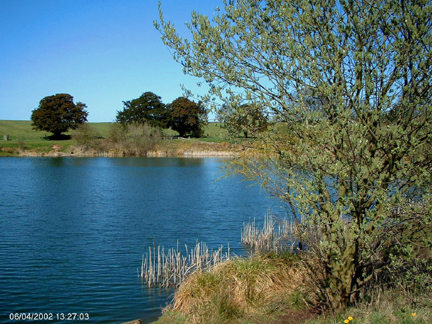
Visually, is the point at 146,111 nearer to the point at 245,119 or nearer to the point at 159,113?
the point at 159,113

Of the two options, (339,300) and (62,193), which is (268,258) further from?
(62,193)

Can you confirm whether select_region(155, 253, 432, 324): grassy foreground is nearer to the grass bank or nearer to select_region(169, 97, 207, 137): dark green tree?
the grass bank

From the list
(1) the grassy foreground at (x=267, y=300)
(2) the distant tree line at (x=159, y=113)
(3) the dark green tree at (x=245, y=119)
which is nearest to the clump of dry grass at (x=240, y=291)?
(1) the grassy foreground at (x=267, y=300)

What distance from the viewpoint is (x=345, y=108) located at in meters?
6.85

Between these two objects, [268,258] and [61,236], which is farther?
[61,236]

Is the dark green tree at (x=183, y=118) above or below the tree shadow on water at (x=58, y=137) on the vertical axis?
above

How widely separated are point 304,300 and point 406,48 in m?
5.22

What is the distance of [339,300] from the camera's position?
297 inches

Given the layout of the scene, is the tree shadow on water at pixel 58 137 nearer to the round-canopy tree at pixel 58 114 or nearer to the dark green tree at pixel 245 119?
the round-canopy tree at pixel 58 114

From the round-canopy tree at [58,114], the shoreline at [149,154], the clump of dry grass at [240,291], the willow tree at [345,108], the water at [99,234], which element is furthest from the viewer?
the round-canopy tree at [58,114]

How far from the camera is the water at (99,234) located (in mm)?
11656

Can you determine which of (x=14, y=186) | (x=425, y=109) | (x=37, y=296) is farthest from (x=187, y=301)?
(x=14, y=186)

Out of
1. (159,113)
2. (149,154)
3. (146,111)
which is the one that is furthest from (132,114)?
(149,154)

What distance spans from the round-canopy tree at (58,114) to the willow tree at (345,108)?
9176cm
